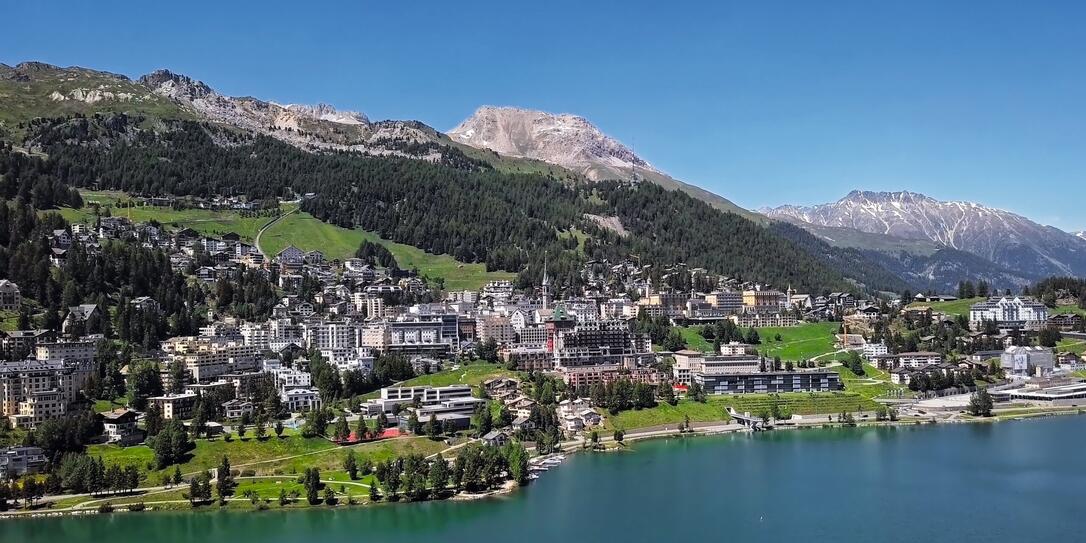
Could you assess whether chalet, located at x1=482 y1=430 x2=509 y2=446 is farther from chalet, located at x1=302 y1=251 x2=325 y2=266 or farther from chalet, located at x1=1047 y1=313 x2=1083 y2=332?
chalet, located at x1=1047 y1=313 x2=1083 y2=332

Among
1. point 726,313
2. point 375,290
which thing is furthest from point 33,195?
point 726,313

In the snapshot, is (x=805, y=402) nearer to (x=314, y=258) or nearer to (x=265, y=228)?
(x=314, y=258)

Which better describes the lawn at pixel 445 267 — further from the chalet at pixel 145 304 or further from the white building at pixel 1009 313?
the white building at pixel 1009 313

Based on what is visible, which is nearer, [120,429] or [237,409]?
[120,429]

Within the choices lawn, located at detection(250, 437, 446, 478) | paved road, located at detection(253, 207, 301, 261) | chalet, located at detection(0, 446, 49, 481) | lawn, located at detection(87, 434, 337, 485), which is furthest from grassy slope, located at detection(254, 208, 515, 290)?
chalet, located at detection(0, 446, 49, 481)

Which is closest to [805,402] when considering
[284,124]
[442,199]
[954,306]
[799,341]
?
[799,341]

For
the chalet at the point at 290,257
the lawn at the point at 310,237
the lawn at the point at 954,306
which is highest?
the lawn at the point at 310,237

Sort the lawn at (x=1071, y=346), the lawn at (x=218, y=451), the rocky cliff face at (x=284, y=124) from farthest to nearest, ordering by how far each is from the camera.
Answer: the rocky cliff face at (x=284, y=124) → the lawn at (x=1071, y=346) → the lawn at (x=218, y=451)

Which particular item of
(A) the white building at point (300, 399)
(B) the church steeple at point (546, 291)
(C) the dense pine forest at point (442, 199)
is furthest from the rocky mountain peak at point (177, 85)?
(A) the white building at point (300, 399)

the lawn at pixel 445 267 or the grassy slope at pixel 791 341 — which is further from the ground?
the lawn at pixel 445 267
